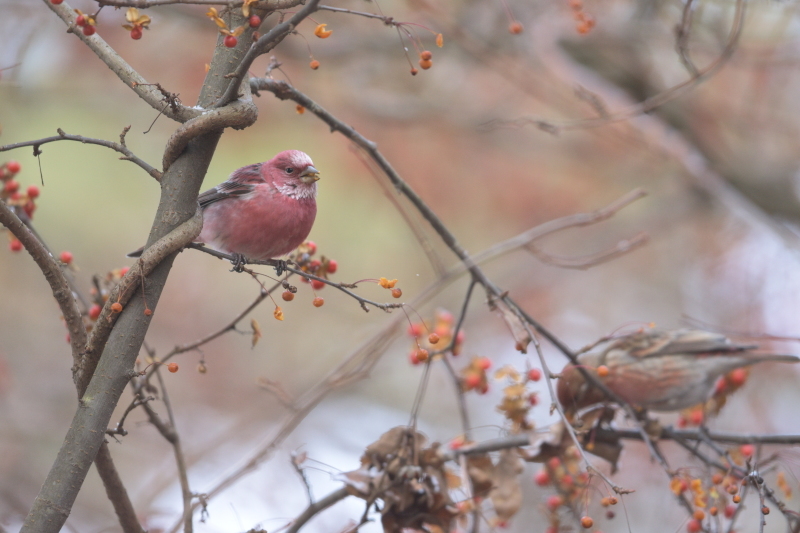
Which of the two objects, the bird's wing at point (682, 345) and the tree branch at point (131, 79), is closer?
the tree branch at point (131, 79)

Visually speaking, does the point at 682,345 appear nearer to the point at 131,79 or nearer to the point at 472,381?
the point at 472,381

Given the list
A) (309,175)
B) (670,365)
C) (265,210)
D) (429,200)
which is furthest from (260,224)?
(429,200)

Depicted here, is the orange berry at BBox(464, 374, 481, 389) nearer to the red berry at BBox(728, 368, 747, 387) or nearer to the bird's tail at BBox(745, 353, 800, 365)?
the red berry at BBox(728, 368, 747, 387)

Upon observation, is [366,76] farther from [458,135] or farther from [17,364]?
[17,364]

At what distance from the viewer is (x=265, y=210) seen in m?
4.04

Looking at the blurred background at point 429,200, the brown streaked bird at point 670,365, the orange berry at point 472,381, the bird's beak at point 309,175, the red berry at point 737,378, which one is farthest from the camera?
the blurred background at point 429,200

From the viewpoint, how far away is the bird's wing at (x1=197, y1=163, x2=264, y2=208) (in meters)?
4.30

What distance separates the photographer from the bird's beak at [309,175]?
167 inches

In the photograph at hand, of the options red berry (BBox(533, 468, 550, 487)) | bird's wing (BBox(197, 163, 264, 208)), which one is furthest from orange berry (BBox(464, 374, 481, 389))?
bird's wing (BBox(197, 163, 264, 208))

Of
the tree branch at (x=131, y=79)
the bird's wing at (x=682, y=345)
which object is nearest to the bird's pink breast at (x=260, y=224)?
the tree branch at (x=131, y=79)

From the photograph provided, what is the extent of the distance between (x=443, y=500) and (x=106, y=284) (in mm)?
1687

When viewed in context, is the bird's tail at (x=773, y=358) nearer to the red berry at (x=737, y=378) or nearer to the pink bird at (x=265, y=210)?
the red berry at (x=737, y=378)

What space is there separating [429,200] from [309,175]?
5250mm

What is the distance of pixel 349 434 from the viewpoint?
30.1 feet
